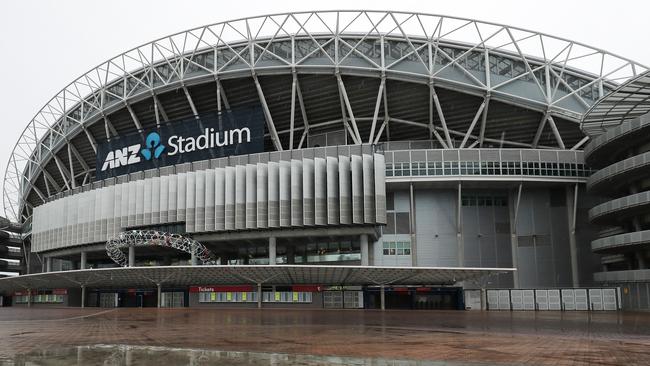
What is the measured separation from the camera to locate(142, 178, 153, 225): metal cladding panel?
6812 cm

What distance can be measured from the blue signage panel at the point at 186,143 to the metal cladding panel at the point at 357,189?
531 inches

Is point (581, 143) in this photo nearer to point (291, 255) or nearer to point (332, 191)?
point (332, 191)

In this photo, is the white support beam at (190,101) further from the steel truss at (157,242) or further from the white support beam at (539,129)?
the white support beam at (539,129)

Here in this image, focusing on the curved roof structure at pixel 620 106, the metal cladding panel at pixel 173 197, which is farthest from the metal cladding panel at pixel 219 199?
the curved roof structure at pixel 620 106

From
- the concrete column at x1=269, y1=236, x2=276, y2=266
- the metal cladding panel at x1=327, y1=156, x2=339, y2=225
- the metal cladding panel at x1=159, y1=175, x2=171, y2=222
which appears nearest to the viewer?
the metal cladding panel at x1=327, y1=156, x2=339, y2=225

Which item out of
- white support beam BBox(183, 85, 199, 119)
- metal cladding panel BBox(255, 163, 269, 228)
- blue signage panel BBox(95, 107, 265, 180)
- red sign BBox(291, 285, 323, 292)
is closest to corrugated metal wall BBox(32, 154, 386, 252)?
metal cladding panel BBox(255, 163, 269, 228)

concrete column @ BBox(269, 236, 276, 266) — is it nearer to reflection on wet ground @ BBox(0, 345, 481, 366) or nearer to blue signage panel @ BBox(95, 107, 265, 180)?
blue signage panel @ BBox(95, 107, 265, 180)

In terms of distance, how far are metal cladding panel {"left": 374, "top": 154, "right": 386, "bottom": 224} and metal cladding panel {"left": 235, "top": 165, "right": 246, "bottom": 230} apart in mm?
15345

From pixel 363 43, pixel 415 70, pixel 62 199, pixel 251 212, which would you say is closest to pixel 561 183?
pixel 415 70

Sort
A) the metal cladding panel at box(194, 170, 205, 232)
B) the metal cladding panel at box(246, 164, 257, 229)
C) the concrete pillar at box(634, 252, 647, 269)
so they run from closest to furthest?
1. the concrete pillar at box(634, 252, 647, 269)
2. the metal cladding panel at box(246, 164, 257, 229)
3. the metal cladding panel at box(194, 170, 205, 232)

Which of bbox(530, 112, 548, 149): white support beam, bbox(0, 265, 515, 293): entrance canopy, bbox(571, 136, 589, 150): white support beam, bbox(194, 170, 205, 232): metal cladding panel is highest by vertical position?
bbox(530, 112, 548, 149): white support beam

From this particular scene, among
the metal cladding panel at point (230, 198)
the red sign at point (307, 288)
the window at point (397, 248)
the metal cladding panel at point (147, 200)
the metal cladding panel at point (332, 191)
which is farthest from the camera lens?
the metal cladding panel at point (147, 200)

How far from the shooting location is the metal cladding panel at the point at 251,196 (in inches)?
2409

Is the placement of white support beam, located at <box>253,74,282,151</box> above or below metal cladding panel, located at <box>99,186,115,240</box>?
above
